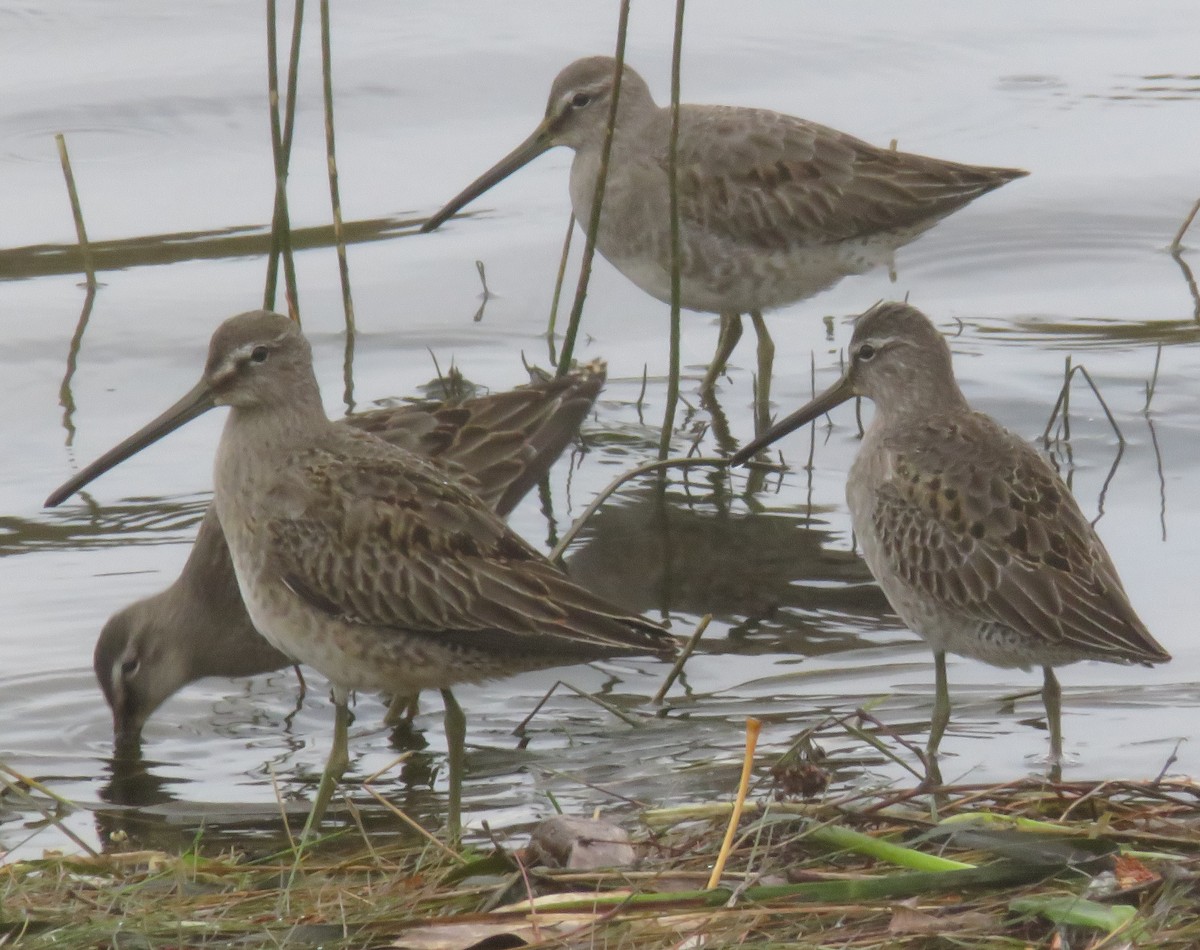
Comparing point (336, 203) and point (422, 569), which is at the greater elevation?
point (336, 203)

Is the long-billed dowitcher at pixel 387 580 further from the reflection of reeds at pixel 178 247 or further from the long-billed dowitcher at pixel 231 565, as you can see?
the reflection of reeds at pixel 178 247

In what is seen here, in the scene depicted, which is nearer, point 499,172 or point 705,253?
point 705,253

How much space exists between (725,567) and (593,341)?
2096 mm

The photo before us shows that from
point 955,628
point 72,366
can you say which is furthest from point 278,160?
point 955,628

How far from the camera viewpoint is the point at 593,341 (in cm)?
814

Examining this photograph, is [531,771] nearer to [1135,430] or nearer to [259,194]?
[1135,430]

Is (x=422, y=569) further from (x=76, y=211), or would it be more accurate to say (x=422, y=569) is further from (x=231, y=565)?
(x=76, y=211)

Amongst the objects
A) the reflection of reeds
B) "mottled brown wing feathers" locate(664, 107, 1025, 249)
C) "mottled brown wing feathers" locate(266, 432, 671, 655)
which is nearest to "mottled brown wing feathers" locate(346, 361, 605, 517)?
"mottled brown wing feathers" locate(266, 432, 671, 655)

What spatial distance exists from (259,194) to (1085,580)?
5295mm

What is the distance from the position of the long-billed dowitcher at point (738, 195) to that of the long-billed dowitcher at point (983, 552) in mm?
2246

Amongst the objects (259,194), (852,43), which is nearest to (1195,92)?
(852,43)

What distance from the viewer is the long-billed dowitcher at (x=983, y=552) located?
472cm

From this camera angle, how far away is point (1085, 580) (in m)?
4.81

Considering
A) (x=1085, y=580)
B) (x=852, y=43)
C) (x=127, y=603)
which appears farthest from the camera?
(x=852, y=43)
